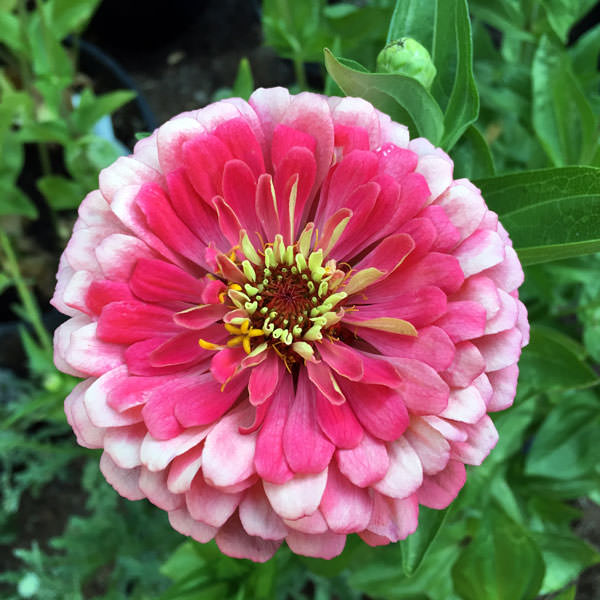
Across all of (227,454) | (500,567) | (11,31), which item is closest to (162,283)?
(227,454)

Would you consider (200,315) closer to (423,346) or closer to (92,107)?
(423,346)

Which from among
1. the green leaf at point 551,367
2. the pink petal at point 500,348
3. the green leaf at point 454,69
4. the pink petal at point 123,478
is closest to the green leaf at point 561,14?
the green leaf at point 454,69

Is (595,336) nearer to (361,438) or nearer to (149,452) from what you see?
(361,438)

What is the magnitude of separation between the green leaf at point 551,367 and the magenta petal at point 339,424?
11.8 inches

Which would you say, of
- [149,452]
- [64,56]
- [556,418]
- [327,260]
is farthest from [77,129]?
[556,418]

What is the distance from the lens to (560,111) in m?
0.78

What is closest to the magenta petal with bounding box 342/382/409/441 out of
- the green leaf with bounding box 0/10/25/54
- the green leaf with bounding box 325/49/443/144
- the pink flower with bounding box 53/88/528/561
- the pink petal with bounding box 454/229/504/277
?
the pink flower with bounding box 53/88/528/561

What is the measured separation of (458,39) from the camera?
55 cm

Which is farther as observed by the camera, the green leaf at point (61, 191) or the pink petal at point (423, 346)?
the green leaf at point (61, 191)

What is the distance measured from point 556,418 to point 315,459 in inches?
24.8

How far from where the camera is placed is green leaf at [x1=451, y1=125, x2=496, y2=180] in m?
0.60

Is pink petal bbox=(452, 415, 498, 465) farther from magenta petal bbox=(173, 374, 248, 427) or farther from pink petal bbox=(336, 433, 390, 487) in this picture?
magenta petal bbox=(173, 374, 248, 427)

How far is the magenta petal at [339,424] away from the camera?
1.51ft

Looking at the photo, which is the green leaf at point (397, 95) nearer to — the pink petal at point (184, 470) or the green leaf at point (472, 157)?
the green leaf at point (472, 157)
